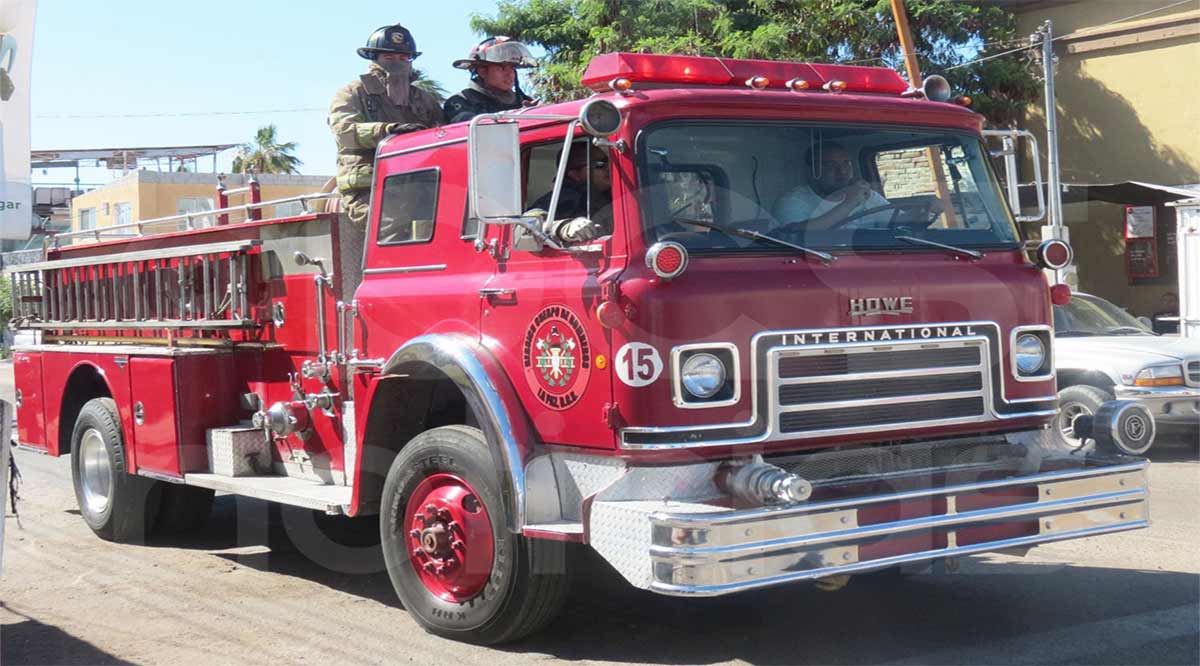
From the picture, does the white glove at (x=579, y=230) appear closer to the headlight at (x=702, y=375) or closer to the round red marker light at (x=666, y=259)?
the round red marker light at (x=666, y=259)

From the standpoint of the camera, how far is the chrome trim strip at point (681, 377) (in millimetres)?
4957

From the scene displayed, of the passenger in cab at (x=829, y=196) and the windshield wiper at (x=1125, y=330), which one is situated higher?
the passenger in cab at (x=829, y=196)

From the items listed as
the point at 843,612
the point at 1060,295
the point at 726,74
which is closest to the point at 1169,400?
the point at 1060,295

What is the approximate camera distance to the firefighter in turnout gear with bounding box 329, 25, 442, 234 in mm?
6863

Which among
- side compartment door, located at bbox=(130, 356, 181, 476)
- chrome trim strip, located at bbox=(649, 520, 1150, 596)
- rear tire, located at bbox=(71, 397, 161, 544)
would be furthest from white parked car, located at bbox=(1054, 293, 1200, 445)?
rear tire, located at bbox=(71, 397, 161, 544)

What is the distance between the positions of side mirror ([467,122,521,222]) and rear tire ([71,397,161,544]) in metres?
4.55

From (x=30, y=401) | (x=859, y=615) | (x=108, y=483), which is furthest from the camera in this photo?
(x=30, y=401)

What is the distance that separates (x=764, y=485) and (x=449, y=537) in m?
Result: 1.62

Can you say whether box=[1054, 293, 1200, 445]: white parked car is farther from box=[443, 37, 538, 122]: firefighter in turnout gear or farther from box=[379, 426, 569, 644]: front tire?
box=[379, 426, 569, 644]: front tire

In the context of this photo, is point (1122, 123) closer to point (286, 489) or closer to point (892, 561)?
point (286, 489)

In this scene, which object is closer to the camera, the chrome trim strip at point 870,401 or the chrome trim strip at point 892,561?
the chrome trim strip at point 892,561

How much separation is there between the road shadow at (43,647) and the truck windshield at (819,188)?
3155 mm

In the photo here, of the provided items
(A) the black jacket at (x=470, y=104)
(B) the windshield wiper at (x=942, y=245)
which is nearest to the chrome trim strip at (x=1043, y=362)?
(B) the windshield wiper at (x=942, y=245)

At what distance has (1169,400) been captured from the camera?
11500mm
